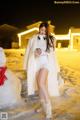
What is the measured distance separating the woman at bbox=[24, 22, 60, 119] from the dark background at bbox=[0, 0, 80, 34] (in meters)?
1.67

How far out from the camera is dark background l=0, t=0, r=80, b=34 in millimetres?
4762

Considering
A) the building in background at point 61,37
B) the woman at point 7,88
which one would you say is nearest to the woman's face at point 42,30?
the woman at point 7,88

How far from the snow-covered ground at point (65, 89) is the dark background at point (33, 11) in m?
0.50

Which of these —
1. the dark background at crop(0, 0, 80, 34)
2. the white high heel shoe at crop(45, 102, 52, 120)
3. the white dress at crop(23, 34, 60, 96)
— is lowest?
the white high heel shoe at crop(45, 102, 52, 120)

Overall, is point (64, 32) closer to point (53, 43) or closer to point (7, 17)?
point (7, 17)

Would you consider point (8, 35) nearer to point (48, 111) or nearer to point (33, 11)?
point (33, 11)

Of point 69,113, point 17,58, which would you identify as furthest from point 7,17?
point 69,113

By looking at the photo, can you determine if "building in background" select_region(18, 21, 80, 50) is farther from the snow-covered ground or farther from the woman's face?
the woman's face

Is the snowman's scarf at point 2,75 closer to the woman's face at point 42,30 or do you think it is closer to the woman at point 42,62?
the woman at point 42,62

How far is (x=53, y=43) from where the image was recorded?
312cm

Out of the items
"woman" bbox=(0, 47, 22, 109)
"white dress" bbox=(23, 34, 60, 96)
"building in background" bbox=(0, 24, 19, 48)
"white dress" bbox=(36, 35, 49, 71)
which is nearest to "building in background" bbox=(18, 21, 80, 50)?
"building in background" bbox=(0, 24, 19, 48)

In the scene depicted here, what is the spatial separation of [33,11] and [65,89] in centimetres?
132

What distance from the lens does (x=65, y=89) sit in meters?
4.27

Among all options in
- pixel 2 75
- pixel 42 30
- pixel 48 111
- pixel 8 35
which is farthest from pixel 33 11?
pixel 48 111
